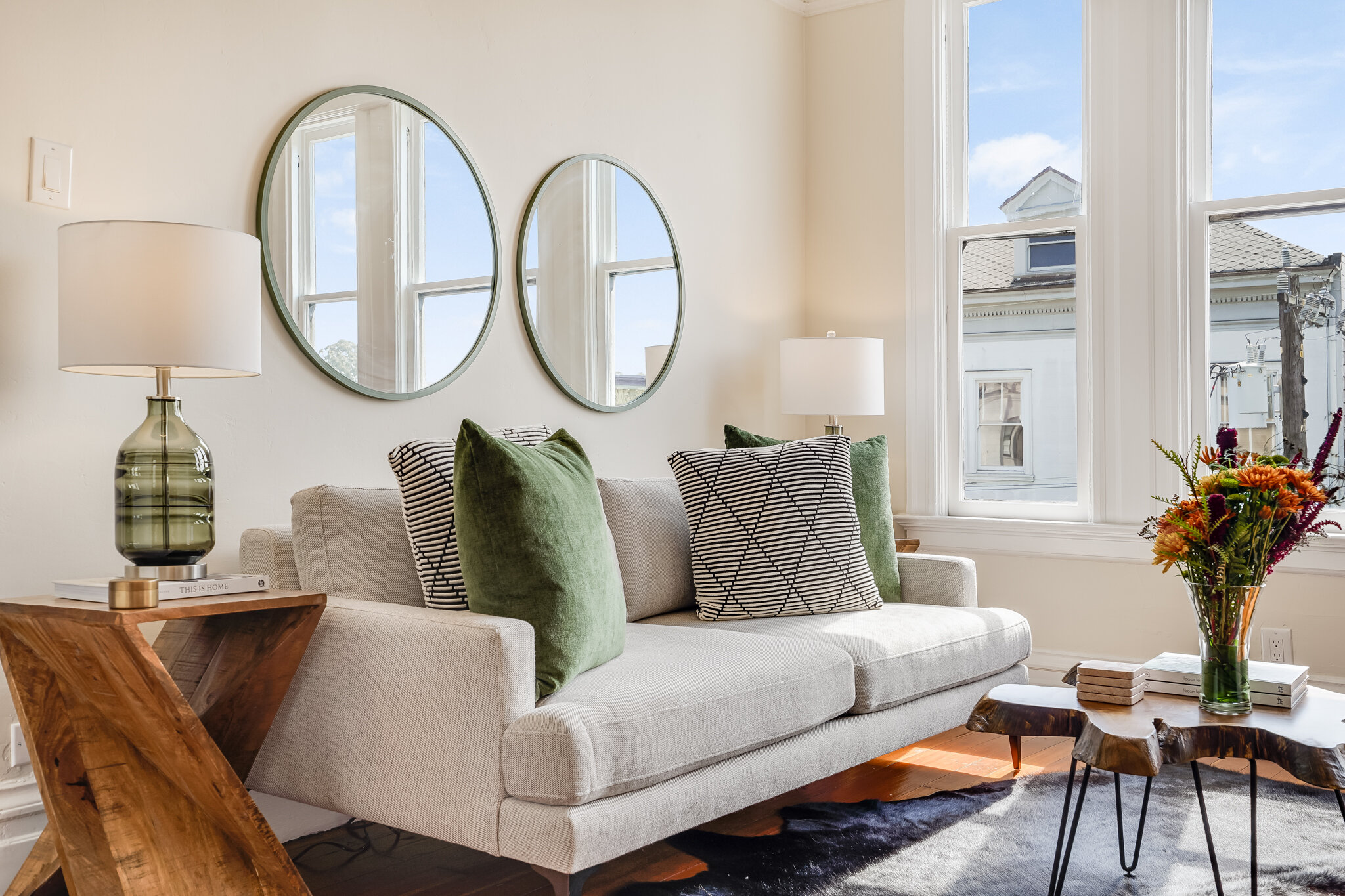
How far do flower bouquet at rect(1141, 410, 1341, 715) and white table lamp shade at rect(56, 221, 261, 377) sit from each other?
1732 millimetres

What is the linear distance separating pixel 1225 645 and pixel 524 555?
1294 mm

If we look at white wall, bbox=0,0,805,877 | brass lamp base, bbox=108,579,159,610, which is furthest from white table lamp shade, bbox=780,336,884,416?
brass lamp base, bbox=108,579,159,610

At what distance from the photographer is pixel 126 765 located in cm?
200

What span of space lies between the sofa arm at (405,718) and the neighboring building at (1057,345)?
269cm

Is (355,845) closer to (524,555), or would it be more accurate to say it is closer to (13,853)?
(13,853)

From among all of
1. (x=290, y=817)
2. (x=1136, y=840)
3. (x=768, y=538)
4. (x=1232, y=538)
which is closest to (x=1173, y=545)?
(x=1232, y=538)

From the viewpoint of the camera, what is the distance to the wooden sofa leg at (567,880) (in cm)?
187

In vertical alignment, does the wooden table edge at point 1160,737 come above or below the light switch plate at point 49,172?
below

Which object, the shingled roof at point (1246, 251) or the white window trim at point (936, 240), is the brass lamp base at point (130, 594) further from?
the shingled roof at point (1246, 251)

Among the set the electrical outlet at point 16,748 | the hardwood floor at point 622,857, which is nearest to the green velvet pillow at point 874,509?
the hardwood floor at point 622,857

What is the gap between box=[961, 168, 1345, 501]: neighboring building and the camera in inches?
147

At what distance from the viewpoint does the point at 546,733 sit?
1.86 meters

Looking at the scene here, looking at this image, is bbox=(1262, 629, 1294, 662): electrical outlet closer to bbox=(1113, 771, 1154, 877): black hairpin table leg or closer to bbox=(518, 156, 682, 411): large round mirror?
bbox=(1113, 771, 1154, 877): black hairpin table leg

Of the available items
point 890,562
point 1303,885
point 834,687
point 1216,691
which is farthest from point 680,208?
point 1303,885
